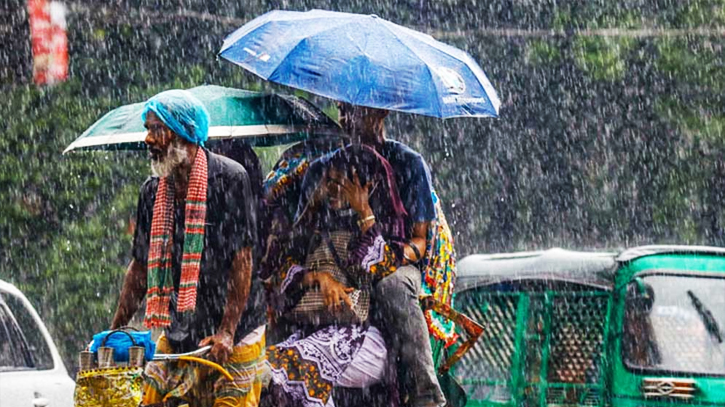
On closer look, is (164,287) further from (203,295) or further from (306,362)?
(306,362)

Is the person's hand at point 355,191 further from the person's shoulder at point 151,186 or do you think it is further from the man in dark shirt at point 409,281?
the person's shoulder at point 151,186

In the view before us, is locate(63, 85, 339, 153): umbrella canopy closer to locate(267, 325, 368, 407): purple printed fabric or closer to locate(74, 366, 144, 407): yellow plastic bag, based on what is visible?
locate(267, 325, 368, 407): purple printed fabric

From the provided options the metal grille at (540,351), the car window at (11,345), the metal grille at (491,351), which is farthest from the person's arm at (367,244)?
the metal grille at (491,351)

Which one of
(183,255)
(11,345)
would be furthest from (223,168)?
(11,345)

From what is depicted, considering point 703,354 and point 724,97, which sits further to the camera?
point 724,97

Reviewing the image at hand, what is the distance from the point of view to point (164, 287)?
4719mm

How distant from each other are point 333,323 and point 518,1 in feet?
38.4

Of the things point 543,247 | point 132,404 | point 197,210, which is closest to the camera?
point 132,404

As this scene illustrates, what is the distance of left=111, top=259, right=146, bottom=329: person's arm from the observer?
488 centimetres

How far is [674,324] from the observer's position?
8961mm

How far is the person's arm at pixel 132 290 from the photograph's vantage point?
192 inches

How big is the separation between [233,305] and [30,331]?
337 cm

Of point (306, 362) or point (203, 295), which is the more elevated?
Answer: point (203, 295)

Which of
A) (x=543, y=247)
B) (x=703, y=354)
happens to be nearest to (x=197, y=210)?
(x=703, y=354)
